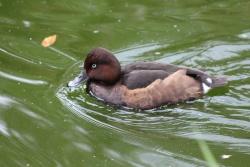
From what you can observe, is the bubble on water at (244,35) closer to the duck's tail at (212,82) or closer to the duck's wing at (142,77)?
the duck's tail at (212,82)

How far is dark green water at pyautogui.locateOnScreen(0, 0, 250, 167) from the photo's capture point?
572cm

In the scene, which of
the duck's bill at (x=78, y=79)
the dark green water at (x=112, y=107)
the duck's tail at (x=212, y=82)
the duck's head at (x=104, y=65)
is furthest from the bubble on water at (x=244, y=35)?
the duck's bill at (x=78, y=79)

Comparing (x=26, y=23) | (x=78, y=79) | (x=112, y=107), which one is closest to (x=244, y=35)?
(x=112, y=107)

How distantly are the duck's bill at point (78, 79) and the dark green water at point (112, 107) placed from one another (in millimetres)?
122

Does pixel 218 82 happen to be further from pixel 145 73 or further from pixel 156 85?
pixel 145 73

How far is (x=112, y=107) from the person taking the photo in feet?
21.9

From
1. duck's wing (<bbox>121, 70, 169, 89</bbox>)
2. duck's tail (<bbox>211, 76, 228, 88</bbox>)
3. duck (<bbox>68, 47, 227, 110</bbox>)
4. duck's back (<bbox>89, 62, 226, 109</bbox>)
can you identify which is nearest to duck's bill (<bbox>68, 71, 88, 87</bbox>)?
duck (<bbox>68, 47, 227, 110</bbox>)

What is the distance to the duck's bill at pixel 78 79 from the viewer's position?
687 centimetres

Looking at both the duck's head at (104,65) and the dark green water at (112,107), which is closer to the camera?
the dark green water at (112,107)

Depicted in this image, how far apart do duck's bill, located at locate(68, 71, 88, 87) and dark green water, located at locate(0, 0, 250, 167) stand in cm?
12

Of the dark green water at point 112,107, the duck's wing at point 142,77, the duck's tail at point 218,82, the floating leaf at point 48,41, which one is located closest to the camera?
the dark green water at point 112,107

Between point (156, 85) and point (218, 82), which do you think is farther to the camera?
point (218, 82)

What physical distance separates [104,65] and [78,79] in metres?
0.35

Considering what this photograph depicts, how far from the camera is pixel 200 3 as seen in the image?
A: 8.73m
